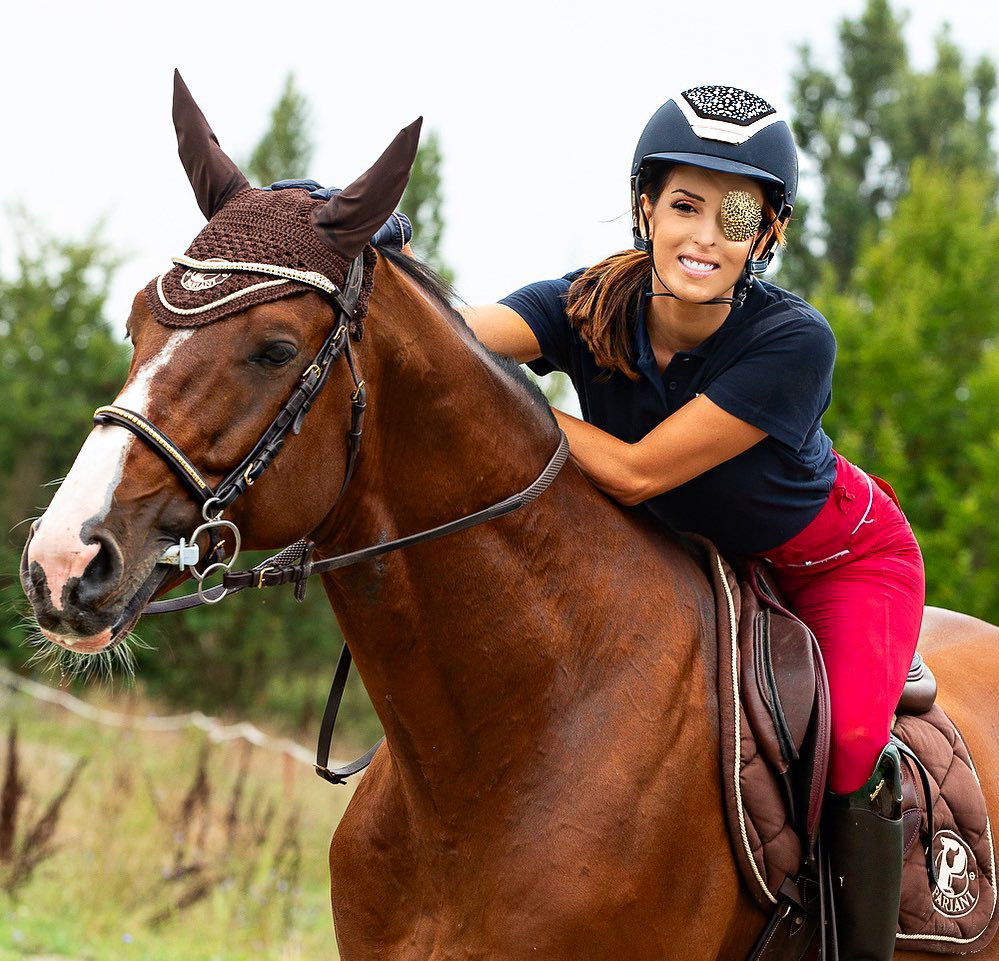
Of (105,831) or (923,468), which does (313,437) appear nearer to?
(105,831)

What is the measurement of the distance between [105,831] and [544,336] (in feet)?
20.1

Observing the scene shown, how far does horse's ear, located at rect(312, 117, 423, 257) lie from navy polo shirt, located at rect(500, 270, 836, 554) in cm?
103

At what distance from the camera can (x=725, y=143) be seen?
11.0 feet

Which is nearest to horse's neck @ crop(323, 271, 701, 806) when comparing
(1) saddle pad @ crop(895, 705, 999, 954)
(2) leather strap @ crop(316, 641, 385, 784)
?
(2) leather strap @ crop(316, 641, 385, 784)

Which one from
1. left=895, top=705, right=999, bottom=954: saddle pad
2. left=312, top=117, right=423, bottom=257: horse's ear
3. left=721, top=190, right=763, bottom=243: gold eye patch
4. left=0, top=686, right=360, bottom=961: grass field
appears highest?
Result: left=312, top=117, right=423, bottom=257: horse's ear

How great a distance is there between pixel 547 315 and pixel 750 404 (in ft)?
2.57

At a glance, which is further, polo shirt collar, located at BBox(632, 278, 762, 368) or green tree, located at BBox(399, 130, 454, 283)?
green tree, located at BBox(399, 130, 454, 283)

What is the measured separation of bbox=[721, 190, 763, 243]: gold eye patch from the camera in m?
3.37

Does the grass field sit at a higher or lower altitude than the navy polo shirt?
lower

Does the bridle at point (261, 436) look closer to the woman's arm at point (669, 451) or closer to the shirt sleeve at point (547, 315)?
the woman's arm at point (669, 451)

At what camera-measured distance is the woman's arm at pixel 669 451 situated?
322 centimetres

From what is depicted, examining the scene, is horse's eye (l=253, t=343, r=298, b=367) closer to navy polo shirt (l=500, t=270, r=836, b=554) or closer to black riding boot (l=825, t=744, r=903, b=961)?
navy polo shirt (l=500, t=270, r=836, b=554)

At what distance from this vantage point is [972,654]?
4633 mm

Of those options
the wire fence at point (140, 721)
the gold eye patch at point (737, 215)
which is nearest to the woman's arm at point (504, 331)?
the gold eye patch at point (737, 215)
